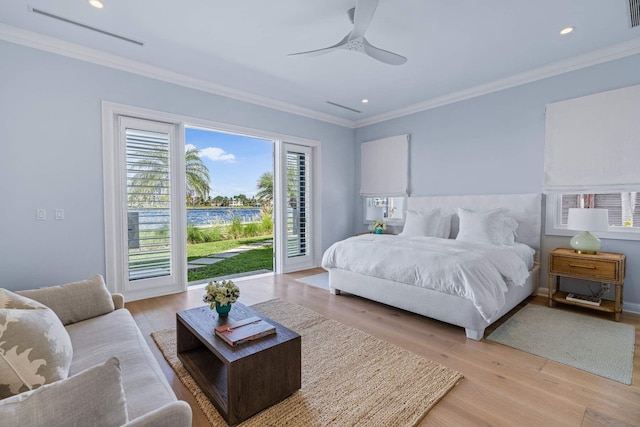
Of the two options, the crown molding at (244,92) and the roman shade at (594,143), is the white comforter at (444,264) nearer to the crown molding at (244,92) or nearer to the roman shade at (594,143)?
the roman shade at (594,143)

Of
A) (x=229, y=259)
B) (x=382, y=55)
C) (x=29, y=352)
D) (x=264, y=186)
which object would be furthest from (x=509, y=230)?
(x=264, y=186)

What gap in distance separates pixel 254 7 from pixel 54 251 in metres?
3.21

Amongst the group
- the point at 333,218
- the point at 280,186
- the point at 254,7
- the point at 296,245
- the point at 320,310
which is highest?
the point at 254,7

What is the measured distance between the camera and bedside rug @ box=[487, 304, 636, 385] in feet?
7.21

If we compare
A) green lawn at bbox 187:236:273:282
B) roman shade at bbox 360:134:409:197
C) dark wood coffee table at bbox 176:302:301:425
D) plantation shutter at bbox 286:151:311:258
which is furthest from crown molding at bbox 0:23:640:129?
green lawn at bbox 187:236:273:282

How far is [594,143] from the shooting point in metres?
3.38

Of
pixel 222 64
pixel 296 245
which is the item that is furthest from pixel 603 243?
pixel 222 64

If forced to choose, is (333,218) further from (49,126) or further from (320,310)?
(49,126)

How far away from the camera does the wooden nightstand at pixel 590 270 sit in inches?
115

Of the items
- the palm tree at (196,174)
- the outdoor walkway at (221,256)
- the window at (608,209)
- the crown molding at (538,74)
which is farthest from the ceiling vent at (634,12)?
the palm tree at (196,174)

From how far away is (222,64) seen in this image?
3.59 m

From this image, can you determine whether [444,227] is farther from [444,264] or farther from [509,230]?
[444,264]

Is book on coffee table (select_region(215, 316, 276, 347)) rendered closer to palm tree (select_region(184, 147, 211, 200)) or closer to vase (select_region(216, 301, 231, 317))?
vase (select_region(216, 301, 231, 317))

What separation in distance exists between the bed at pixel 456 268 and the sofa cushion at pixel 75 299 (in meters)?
2.45
